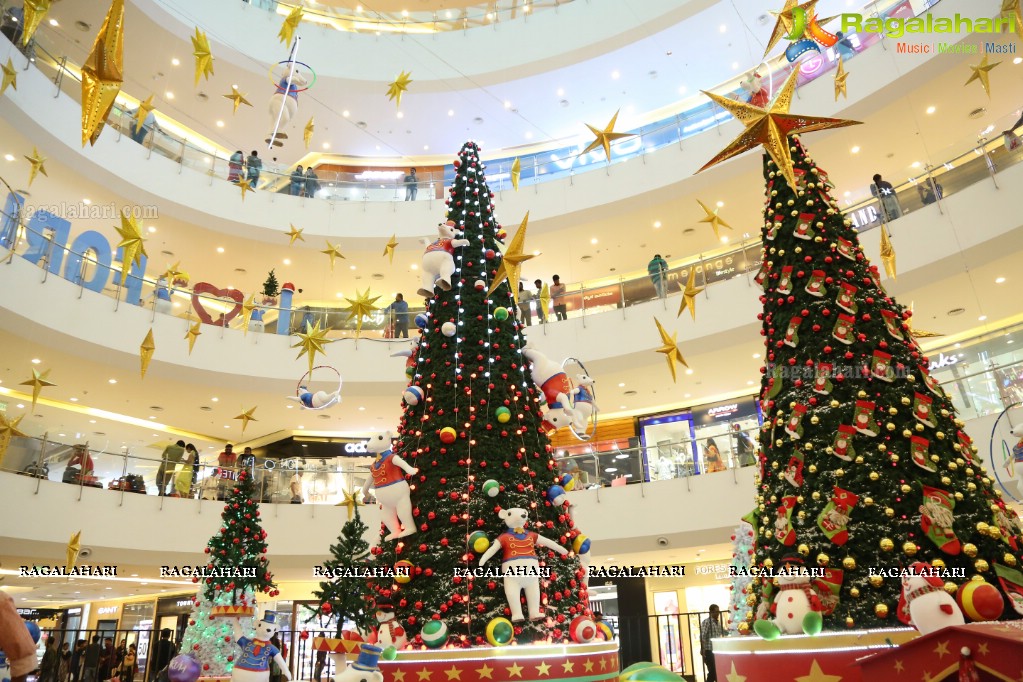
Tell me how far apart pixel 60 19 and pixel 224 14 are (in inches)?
124

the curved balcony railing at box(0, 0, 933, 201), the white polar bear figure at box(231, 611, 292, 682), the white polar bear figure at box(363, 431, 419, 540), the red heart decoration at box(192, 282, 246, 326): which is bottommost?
the white polar bear figure at box(231, 611, 292, 682)

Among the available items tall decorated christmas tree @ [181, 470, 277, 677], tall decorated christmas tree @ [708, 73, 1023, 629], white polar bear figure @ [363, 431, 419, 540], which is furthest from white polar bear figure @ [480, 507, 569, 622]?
tall decorated christmas tree @ [181, 470, 277, 677]

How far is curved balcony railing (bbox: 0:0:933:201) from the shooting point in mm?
11391

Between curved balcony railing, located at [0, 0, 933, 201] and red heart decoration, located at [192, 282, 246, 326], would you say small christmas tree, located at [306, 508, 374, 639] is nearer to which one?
red heart decoration, located at [192, 282, 246, 326]

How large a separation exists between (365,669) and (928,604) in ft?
9.74

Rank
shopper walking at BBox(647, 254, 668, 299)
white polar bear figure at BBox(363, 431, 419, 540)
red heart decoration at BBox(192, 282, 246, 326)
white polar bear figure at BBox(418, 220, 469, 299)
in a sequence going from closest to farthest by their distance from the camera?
white polar bear figure at BBox(363, 431, 419, 540), white polar bear figure at BBox(418, 220, 469, 299), shopper walking at BBox(647, 254, 668, 299), red heart decoration at BBox(192, 282, 246, 326)

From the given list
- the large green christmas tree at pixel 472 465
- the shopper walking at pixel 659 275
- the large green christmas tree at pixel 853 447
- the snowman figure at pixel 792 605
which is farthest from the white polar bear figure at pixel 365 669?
the shopper walking at pixel 659 275

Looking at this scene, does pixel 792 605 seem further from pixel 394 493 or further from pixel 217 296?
pixel 217 296

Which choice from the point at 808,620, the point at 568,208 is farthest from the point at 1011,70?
the point at 808,620

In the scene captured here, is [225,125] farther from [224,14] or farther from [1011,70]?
[1011,70]

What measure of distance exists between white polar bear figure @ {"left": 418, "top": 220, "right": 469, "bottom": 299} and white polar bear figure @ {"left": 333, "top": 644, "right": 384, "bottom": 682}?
269 cm

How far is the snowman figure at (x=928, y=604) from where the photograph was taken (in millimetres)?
2926

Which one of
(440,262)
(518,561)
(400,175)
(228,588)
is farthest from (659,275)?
(518,561)

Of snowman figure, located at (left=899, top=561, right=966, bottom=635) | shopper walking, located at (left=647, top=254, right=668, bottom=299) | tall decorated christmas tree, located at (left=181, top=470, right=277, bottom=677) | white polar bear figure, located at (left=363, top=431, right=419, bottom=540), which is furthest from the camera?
shopper walking, located at (left=647, top=254, right=668, bottom=299)
